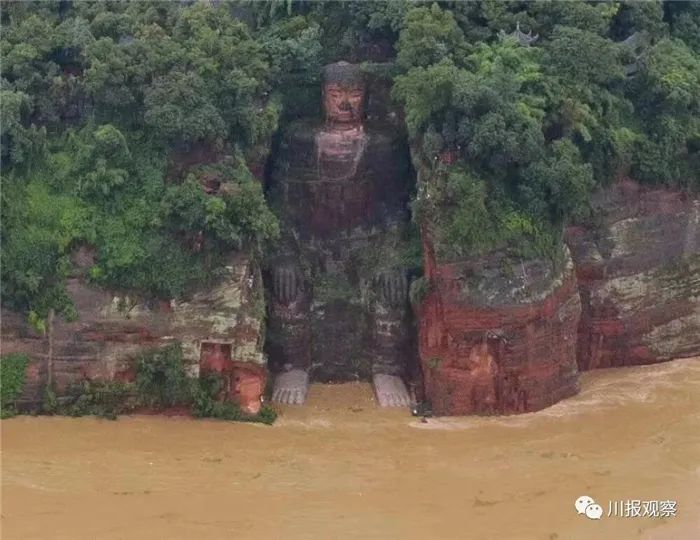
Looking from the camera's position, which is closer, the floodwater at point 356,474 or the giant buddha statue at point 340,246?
the floodwater at point 356,474

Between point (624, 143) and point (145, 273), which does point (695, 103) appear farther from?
point (145, 273)

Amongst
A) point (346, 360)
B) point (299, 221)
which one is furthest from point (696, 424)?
point (299, 221)

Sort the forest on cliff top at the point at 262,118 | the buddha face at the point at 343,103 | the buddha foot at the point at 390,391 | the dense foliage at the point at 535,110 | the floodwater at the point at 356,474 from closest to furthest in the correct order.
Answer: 1. the floodwater at the point at 356,474
2. the forest on cliff top at the point at 262,118
3. the dense foliage at the point at 535,110
4. the buddha foot at the point at 390,391
5. the buddha face at the point at 343,103

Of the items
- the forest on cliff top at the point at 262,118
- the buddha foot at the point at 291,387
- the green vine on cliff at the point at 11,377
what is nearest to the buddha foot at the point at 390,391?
the buddha foot at the point at 291,387

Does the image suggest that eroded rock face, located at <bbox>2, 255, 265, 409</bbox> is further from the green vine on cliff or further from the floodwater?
the floodwater

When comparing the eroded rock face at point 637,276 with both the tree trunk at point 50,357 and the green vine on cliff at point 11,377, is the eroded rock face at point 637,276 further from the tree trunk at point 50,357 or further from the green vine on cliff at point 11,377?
the green vine on cliff at point 11,377

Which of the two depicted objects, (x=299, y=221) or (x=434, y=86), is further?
(x=299, y=221)

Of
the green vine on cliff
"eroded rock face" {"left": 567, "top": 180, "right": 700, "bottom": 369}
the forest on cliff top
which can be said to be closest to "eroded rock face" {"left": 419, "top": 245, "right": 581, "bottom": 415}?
the forest on cliff top
